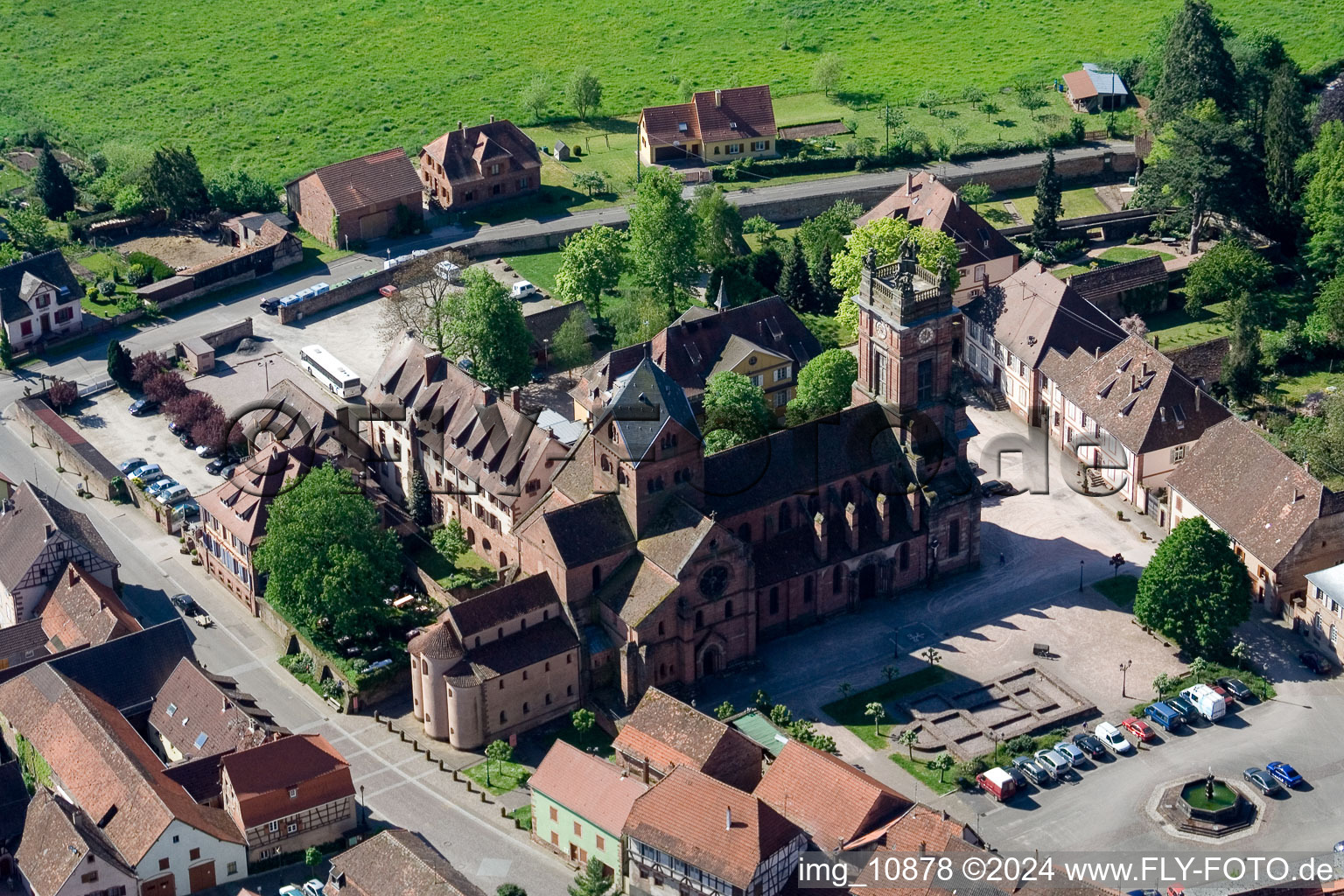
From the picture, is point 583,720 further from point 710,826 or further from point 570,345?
A: point 570,345

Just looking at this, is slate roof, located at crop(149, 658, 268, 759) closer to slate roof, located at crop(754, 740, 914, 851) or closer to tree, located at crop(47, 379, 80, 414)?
slate roof, located at crop(754, 740, 914, 851)

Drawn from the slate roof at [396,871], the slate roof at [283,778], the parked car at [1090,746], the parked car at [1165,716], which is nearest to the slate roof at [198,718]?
the slate roof at [283,778]

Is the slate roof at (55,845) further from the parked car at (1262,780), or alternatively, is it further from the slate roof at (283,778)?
the parked car at (1262,780)

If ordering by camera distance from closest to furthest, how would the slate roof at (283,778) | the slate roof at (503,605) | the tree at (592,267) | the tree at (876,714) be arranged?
the slate roof at (283,778) → the slate roof at (503,605) → the tree at (876,714) → the tree at (592,267)

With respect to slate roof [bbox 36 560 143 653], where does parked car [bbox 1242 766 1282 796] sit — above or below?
below

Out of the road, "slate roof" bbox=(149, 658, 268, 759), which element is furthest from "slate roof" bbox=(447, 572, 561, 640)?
"slate roof" bbox=(149, 658, 268, 759)

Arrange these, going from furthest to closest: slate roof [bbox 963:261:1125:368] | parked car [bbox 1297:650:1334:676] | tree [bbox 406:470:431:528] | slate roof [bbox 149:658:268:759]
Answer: slate roof [bbox 963:261:1125:368], tree [bbox 406:470:431:528], parked car [bbox 1297:650:1334:676], slate roof [bbox 149:658:268:759]
